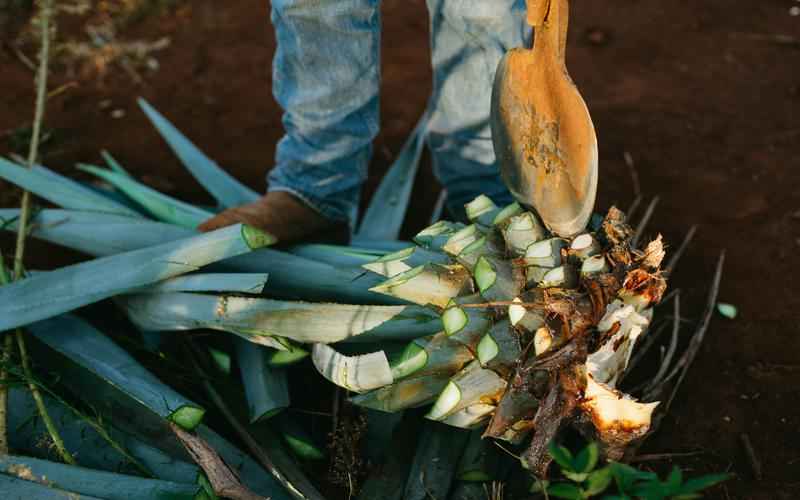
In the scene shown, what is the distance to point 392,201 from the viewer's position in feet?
7.32

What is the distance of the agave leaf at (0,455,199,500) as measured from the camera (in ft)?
4.58

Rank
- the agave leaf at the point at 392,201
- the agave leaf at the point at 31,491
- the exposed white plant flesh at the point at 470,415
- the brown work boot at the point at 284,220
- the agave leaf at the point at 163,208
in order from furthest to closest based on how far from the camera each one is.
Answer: the agave leaf at the point at 392,201, the agave leaf at the point at 163,208, the brown work boot at the point at 284,220, the exposed white plant flesh at the point at 470,415, the agave leaf at the point at 31,491

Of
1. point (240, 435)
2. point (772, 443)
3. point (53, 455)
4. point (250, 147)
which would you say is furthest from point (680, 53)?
point (53, 455)

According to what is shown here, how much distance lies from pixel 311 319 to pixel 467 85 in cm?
73

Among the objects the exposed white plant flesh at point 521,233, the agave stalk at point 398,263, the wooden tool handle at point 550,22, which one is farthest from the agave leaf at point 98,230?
the wooden tool handle at point 550,22

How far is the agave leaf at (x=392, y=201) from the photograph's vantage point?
217 centimetres

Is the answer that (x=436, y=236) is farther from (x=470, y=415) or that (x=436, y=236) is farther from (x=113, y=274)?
(x=113, y=274)

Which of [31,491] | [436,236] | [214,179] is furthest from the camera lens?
[214,179]

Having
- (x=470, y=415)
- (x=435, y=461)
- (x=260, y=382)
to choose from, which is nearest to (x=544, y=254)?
(x=470, y=415)

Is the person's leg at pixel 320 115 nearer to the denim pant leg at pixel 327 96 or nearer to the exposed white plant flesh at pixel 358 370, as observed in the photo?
the denim pant leg at pixel 327 96

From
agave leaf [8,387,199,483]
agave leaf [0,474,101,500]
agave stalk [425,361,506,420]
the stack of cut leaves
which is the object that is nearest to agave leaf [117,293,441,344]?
the stack of cut leaves

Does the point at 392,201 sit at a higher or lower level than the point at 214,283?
lower

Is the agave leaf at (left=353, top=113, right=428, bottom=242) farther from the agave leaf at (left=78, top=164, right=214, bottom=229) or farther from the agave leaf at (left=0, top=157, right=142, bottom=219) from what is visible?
the agave leaf at (left=0, top=157, right=142, bottom=219)

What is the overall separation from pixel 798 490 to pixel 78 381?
4.34 feet
